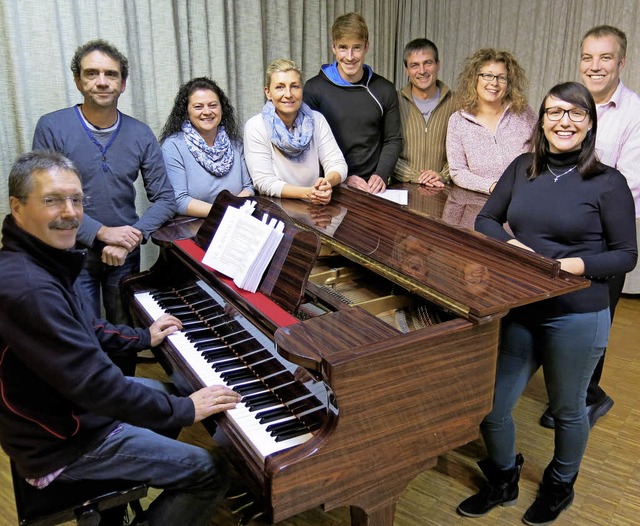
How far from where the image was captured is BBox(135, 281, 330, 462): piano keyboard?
4.91ft

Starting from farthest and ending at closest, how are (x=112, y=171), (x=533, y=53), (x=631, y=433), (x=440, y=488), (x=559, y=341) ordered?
(x=533, y=53) → (x=631, y=433) → (x=112, y=171) → (x=440, y=488) → (x=559, y=341)

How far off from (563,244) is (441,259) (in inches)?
17.0

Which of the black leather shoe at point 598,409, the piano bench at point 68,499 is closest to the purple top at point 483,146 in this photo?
the black leather shoe at point 598,409

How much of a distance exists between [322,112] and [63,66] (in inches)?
55.8

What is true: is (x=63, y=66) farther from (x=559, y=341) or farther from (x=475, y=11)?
(x=475, y=11)

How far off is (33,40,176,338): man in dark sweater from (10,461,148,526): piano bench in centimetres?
102

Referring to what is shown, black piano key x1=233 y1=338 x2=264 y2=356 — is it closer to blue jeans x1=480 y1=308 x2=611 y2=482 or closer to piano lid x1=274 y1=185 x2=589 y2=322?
piano lid x1=274 y1=185 x2=589 y2=322

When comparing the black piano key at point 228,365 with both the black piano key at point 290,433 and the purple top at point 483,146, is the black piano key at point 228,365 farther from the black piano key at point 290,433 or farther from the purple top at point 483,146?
the purple top at point 483,146

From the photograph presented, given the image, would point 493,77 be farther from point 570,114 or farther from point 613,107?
point 570,114

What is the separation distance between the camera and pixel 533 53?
14.4 feet

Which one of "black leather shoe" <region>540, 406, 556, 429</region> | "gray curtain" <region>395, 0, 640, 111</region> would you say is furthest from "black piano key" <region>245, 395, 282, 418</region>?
"gray curtain" <region>395, 0, 640, 111</region>

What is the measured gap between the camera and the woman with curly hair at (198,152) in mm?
2699

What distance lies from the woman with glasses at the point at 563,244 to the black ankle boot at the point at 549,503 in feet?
0.06

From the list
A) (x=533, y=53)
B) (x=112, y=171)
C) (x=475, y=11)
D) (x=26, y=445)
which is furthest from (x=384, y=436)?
(x=475, y=11)
